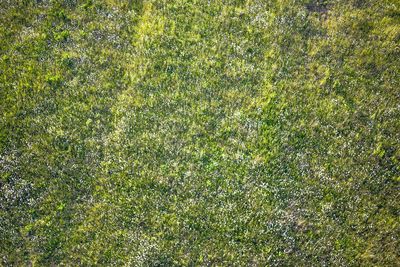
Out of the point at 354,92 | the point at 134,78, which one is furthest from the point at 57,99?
the point at 354,92

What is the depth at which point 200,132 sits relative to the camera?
443 inches

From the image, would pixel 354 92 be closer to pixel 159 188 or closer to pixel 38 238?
pixel 159 188

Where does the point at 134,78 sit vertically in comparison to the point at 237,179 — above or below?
above

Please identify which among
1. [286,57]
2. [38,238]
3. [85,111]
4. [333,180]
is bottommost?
[38,238]

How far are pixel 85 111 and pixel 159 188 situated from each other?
12.3 ft

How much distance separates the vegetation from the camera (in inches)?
376

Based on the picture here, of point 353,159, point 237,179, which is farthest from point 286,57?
point 237,179

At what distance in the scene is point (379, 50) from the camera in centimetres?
1296

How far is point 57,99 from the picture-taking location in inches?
459

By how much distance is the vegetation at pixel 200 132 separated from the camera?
376 inches

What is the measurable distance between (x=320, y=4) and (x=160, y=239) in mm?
11168

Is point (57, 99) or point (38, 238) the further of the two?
point (57, 99)

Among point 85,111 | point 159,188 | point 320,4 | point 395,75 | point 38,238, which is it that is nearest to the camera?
point 38,238

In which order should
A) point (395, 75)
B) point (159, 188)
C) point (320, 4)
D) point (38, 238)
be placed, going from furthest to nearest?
point (320, 4) < point (395, 75) < point (159, 188) < point (38, 238)
